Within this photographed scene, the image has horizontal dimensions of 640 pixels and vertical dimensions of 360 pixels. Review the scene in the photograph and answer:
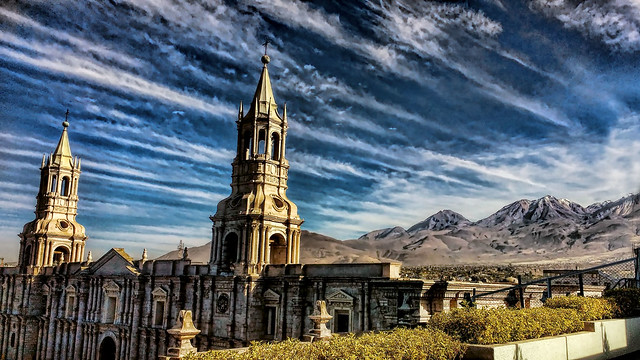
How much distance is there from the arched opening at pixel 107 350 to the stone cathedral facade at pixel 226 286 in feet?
0.24

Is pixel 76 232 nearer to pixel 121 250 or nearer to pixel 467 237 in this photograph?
pixel 121 250

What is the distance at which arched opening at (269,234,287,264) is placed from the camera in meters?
31.7

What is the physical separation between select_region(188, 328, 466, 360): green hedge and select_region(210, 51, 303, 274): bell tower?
61.1ft

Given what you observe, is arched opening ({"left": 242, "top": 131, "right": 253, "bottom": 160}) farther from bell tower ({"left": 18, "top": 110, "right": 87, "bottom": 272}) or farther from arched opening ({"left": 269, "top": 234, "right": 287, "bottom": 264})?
bell tower ({"left": 18, "top": 110, "right": 87, "bottom": 272})

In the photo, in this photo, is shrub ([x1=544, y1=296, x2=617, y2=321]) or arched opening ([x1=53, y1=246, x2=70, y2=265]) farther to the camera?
arched opening ([x1=53, y1=246, x2=70, y2=265])

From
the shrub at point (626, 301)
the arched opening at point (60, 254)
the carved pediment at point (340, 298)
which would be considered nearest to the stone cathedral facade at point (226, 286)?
the carved pediment at point (340, 298)

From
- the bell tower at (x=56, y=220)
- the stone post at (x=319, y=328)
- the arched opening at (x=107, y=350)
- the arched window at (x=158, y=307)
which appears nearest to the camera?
the stone post at (x=319, y=328)

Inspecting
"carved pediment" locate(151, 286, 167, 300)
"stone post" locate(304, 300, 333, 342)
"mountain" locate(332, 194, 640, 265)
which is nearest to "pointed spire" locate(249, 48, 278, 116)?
"carved pediment" locate(151, 286, 167, 300)

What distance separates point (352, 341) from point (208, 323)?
2111 centimetres

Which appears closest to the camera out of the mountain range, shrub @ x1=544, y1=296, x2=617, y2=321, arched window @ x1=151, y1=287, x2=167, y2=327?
shrub @ x1=544, y1=296, x2=617, y2=321

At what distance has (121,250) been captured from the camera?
1490 inches

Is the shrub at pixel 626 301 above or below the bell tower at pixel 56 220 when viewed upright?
below

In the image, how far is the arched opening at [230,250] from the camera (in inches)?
1206

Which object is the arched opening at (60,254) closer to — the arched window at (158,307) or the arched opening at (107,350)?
the arched opening at (107,350)
